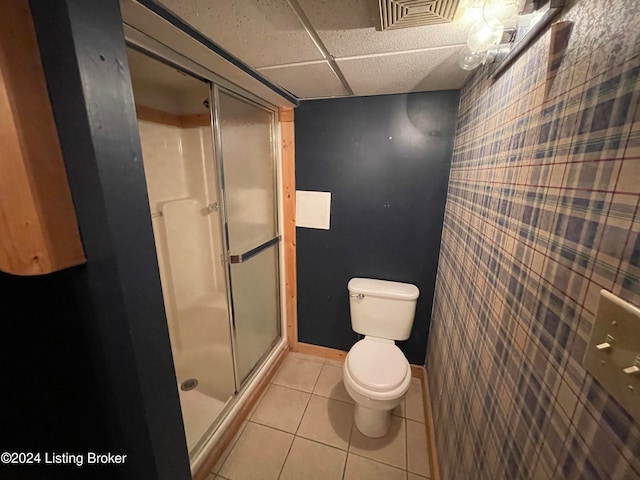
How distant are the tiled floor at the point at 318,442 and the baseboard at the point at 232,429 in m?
0.03

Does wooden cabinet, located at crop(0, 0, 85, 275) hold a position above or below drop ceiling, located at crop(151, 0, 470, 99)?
below

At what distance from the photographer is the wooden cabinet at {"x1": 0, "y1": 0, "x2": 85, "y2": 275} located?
0.46 metres

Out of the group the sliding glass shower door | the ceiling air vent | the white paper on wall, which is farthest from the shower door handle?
the ceiling air vent

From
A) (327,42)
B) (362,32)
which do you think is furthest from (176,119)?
(362,32)

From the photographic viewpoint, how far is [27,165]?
0.48 meters

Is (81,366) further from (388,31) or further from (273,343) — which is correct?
(273,343)

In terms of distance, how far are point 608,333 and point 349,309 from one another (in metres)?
1.62

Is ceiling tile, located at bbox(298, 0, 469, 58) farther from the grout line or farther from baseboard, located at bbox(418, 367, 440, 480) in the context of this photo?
the grout line

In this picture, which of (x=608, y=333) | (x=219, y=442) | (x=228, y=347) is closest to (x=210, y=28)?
(x=608, y=333)

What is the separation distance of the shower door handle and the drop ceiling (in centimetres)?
100

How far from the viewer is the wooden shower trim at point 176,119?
1.55 meters

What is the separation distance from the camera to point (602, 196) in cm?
46

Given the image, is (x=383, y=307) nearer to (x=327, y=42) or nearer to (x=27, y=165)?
(x=327, y=42)

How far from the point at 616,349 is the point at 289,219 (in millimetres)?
1733
